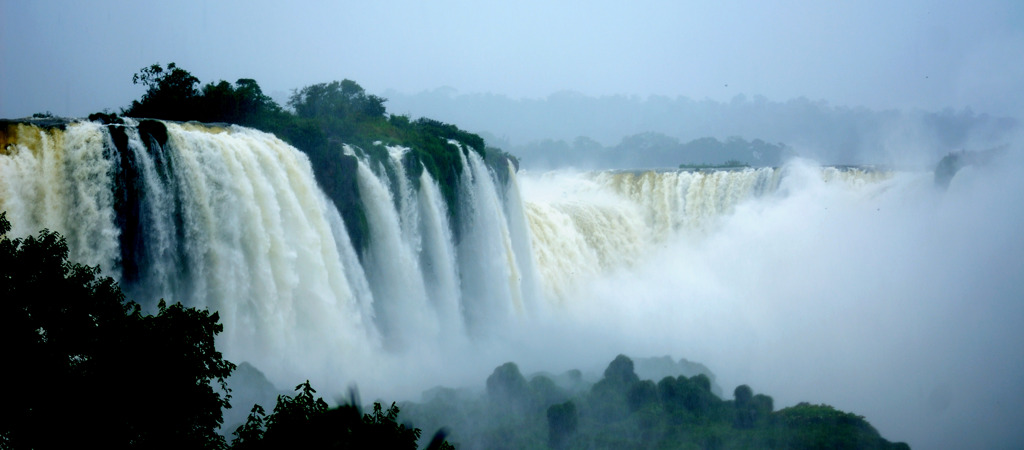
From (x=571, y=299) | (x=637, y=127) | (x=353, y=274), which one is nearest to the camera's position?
(x=353, y=274)

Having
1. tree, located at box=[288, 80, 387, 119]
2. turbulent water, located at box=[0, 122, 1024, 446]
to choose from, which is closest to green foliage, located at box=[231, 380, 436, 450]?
turbulent water, located at box=[0, 122, 1024, 446]

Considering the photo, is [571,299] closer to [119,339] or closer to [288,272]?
[288,272]

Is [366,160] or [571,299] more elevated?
[366,160]

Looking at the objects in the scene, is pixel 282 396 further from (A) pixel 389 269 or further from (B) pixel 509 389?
(A) pixel 389 269

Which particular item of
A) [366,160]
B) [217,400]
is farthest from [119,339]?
[366,160]

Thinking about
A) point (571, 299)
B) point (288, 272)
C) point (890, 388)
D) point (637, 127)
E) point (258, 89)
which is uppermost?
point (637, 127)

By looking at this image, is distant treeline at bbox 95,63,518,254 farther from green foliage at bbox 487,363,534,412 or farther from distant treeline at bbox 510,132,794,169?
distant treeline at bbox 510,132,794,169
